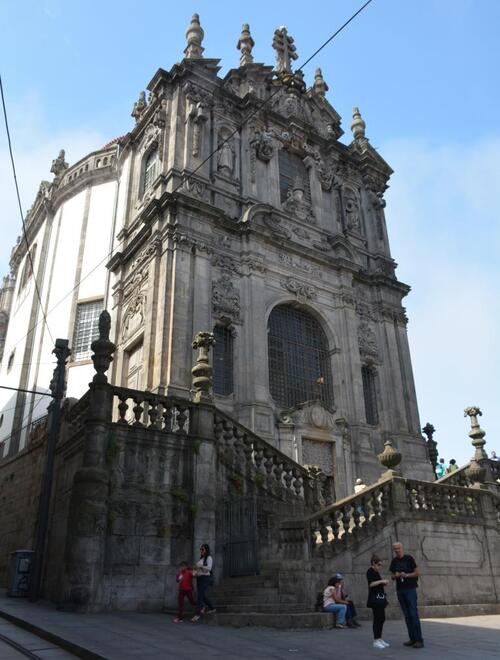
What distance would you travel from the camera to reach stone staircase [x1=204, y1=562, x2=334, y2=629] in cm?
938

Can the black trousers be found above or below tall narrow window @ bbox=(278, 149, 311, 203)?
below

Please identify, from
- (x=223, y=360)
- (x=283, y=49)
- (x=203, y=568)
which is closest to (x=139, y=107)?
(x=283, y=49)

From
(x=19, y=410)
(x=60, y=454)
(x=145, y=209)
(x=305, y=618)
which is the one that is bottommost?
(x=305, y=618)

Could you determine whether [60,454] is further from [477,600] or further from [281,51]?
[281,51]

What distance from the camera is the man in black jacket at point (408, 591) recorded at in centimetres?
794

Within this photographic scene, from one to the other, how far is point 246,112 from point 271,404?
13.3m

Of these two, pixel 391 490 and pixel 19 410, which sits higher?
pixel 19 410

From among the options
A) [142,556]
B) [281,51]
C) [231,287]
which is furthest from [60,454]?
[281,51]

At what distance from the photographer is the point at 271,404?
20.2 meters

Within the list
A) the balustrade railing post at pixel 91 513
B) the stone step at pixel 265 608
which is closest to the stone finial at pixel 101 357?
the balustrade railing post at pixel 91 513

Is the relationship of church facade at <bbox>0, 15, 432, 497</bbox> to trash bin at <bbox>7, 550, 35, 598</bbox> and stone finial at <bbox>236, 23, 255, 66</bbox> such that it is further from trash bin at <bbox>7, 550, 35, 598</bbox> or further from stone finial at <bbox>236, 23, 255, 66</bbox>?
trash bin at <bbox>7, 550, 35, 598</bbox>

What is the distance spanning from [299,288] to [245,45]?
1316cm

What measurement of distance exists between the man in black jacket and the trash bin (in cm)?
879

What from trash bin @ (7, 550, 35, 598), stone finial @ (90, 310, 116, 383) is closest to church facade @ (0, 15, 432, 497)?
stone finial @ (90, 310, 116, 383)
